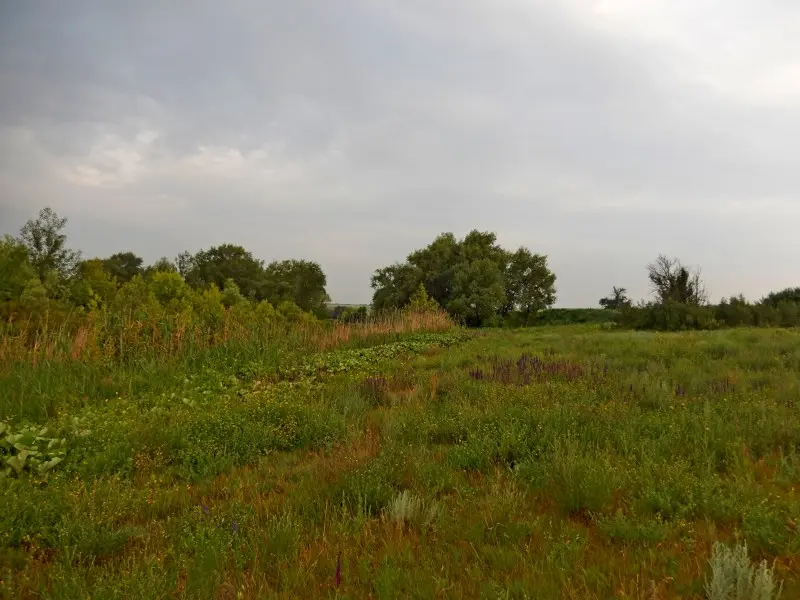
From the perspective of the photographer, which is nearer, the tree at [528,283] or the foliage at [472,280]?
the foliage at [472,280]

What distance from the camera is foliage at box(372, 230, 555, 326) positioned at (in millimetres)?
37875

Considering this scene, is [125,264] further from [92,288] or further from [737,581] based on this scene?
[737,581]

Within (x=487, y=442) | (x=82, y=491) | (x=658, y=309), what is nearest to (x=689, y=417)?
(x=487, y=442)

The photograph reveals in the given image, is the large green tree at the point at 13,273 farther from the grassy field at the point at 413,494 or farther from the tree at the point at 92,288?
the grassy field at the point at 413,494

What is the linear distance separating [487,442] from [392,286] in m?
38.4

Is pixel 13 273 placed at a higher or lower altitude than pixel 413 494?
higher

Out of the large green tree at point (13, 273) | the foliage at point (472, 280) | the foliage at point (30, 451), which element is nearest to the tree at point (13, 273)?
the large green tree at point (13, 273)

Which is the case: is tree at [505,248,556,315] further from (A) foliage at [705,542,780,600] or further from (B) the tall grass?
(A) foliage at [705,542,780,600]

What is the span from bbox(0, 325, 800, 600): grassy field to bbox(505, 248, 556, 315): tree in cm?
3678

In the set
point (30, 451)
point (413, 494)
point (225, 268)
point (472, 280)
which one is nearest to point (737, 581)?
point (413, 494)

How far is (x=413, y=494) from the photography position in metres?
3.52

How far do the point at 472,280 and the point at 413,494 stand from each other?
35.8m

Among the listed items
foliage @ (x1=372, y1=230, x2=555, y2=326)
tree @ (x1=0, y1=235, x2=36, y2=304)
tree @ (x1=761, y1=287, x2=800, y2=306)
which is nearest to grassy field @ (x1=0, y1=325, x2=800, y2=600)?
tree @ (x1=0, y1=235, x2=36, y2=304)

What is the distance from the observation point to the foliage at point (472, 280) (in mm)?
37875
